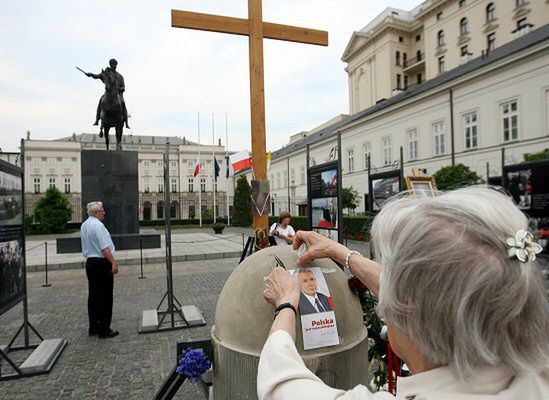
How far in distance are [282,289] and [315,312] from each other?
0.60 metres

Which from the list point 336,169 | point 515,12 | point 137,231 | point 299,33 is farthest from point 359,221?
point 515,12

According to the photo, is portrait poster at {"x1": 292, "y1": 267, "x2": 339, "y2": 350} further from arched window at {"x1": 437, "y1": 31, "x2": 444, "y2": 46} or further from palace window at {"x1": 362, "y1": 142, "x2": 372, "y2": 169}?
arched window at {"x1": 437, "y1": 31, "x2": 444, "y2": 46}

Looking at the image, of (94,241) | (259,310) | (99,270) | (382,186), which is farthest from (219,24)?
(382,186)

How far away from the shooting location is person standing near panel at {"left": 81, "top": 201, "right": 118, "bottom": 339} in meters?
5.58

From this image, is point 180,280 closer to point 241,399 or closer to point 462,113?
point 241,399

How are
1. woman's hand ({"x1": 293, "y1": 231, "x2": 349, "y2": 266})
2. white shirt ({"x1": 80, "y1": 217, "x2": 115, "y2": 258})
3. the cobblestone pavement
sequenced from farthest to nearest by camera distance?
white shirt ({"x1": 80, "y1": 217, "x2": 115, "y2": 258})
the cobblestone pavement
woman's hand ({"x1": 293, "y1": 231, "x2": 349, "y2": 266})

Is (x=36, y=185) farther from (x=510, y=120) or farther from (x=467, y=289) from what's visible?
(x=467, y=289)

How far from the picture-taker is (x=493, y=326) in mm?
875

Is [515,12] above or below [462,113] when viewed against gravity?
above

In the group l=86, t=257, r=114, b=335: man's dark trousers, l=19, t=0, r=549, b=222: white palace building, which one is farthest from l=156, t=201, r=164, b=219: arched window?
l=86, t=257, r=114, b=335: man's dark trousers

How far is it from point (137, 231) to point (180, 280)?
19.7 feet

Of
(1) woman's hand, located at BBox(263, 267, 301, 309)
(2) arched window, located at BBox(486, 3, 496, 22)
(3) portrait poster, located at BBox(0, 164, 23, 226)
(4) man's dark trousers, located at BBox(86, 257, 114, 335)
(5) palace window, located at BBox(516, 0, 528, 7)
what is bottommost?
(4) man's dark trousers, located at BBox(86, 257, 114, 335)

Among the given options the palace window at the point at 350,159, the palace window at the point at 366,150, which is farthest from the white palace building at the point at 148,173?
the palace window at the point at 366,150

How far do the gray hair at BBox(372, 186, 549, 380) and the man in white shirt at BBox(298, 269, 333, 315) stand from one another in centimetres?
106
